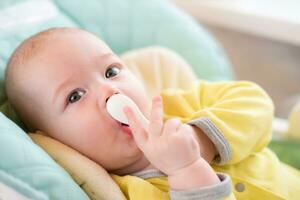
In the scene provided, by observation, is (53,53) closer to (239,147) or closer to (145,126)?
(145,126)

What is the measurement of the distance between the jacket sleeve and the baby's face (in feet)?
0.41

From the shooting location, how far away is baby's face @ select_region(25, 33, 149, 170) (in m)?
0.85

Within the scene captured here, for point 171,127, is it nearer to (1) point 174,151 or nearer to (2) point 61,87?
(1) point 174,151

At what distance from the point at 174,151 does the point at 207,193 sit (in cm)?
8

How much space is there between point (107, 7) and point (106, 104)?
474 mm

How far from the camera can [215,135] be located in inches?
34.8

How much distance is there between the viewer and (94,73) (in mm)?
888

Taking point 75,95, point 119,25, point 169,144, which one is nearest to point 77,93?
point 75,95

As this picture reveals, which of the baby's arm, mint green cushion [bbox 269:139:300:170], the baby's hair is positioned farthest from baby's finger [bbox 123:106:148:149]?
mint green cushion [bbox 269:139:300:170]

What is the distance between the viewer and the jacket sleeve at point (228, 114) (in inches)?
35.0

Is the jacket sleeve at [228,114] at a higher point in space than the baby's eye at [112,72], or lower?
lower

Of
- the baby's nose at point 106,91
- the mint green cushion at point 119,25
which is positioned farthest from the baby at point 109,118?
the mint green cushion at point 119,25

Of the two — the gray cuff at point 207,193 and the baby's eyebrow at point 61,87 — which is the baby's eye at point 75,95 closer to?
the baby's eyebrow at point 61,87

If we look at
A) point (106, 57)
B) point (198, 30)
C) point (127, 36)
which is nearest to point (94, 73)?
point (106, 57)
